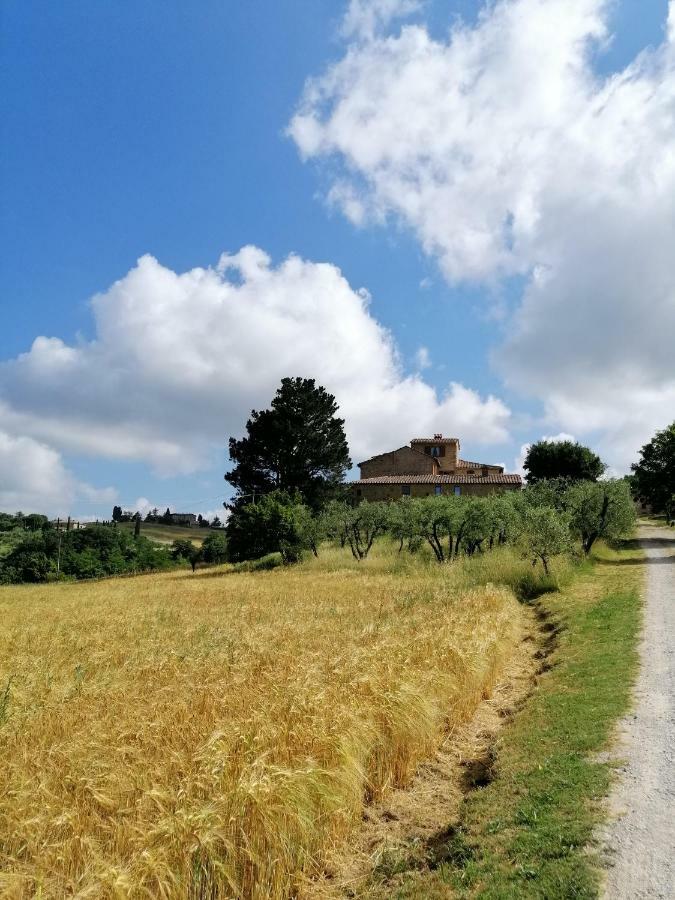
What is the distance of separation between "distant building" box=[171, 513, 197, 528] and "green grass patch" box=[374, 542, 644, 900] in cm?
12510

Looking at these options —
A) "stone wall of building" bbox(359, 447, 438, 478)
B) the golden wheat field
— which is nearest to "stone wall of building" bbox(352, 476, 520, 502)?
"stone wall of building" bbox(359, 447, 438, 478)

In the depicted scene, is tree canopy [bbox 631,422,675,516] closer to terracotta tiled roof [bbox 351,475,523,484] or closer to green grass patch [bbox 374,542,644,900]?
terracotta tiled roof [bbox 351,475,523,484]

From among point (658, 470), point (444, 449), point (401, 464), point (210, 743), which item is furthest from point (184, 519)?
point (210, 743)

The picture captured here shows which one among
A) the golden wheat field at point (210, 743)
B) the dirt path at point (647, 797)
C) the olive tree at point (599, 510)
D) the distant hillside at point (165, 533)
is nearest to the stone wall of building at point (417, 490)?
the olive tree at point (599, 510)

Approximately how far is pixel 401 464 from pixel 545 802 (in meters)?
71.8

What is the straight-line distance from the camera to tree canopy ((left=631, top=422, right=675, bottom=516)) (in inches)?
1945

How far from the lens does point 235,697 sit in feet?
26.8

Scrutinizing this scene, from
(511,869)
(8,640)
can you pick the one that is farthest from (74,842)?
(8,640)

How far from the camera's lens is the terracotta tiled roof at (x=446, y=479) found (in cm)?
7144

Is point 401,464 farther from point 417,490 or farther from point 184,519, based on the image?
point 184,519

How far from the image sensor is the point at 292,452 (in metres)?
61.1

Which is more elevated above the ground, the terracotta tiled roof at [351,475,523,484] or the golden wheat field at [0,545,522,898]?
the terracotta tiled roof at [351,475,523,484]

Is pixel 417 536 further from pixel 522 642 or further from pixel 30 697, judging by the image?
pixel 30 697

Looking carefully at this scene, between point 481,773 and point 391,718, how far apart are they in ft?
A: 5.15
